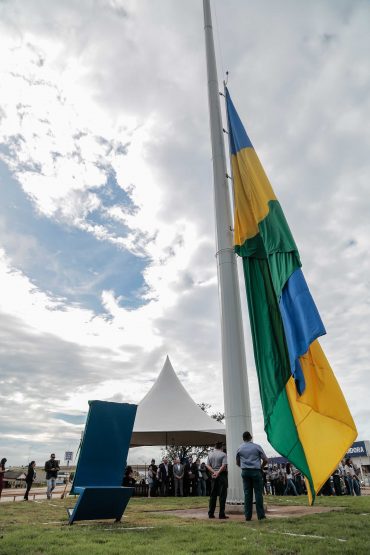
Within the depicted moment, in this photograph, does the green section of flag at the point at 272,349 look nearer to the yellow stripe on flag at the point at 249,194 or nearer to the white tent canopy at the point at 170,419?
the yellow stripe on flag at the point at 249,194

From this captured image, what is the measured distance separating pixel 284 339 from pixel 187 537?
5.02 m

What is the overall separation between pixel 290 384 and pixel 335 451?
1.67m

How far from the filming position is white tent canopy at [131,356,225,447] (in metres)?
17.3

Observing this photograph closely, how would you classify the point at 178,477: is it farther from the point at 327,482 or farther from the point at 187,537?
the point at 187,537

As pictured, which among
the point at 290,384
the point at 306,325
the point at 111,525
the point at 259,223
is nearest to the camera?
→ the point at 111,525

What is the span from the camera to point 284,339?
30.3ft

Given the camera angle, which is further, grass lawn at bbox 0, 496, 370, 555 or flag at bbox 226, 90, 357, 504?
flag at bbox 226, 90, 357, 504

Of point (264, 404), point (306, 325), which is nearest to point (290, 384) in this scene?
point (264, 404)

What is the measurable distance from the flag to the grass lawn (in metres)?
1.20

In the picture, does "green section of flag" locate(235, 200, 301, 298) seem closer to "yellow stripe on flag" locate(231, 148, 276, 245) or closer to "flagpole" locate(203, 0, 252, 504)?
"yellow stripe on flag" locate(231, 148, 276, 245)

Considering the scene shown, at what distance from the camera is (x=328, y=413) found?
297 inches

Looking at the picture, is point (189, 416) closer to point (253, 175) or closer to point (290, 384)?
point (290, 384)

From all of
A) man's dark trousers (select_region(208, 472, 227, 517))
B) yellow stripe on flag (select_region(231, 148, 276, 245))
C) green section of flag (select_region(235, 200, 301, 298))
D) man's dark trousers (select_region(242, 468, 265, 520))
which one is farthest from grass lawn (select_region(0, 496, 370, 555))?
yellow stripe on flag (select_region(231, 148, 276, 245))

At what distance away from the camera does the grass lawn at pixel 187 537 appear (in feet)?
14.0
